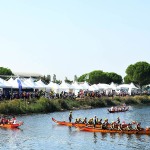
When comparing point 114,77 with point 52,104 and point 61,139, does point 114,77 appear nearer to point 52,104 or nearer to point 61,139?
point 52,104

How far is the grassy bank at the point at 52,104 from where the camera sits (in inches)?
2611

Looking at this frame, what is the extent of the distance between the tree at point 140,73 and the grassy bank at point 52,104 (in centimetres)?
3851

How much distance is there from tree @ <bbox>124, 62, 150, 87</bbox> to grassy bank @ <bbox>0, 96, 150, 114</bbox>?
38.5 meters

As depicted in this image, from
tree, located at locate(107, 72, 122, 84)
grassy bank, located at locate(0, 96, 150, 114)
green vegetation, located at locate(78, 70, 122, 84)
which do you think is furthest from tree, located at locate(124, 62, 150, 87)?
grassy bank, located at locate(0, 96, 150, 114)

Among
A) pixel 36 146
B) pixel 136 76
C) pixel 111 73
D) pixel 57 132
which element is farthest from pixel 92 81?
pixel 36 146

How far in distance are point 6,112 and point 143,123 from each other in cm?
2219

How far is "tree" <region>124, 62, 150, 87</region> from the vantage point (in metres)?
147

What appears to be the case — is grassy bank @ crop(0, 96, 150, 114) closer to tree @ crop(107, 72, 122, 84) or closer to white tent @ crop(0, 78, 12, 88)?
white tent @ crop(0, 78, 12, 88)

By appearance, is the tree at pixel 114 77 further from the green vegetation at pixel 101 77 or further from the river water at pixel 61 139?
the river water at pixel 61 139

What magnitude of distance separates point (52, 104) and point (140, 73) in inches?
2973

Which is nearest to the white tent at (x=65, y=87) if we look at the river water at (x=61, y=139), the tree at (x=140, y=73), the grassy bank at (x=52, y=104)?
the grassy bank at (x=52, y=104)

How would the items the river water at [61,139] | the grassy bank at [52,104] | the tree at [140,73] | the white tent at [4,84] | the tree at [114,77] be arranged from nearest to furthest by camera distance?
1. the river water at [61,139]
2. the grassy bank at [52,104]
3. the white tent at [4,84]
4. the tree at [140,73]
5. the tree at [114,77]

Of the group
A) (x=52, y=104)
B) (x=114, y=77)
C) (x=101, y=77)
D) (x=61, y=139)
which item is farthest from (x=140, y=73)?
(x=61, y=139)

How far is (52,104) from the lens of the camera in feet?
253
